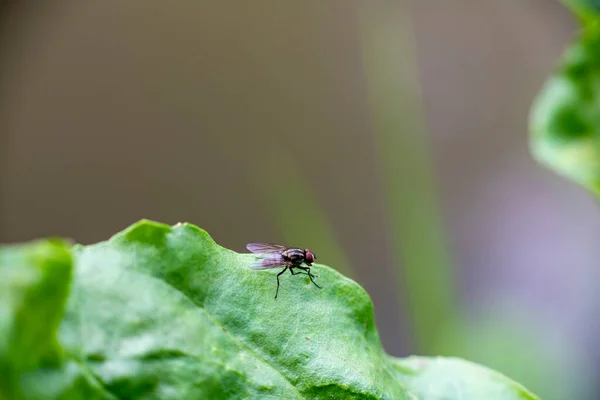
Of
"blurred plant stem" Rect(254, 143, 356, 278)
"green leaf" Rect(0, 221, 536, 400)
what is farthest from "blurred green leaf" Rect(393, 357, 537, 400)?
"blurred plant stem" Rect(254, 143, 356, 278)

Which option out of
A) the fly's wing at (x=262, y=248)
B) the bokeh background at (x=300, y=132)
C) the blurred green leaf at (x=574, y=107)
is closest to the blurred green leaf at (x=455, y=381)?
the fly's wing at (x=262, y=248)

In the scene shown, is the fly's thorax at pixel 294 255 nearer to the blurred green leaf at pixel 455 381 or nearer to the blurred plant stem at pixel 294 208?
the blurred green leaf at pixel 455 381

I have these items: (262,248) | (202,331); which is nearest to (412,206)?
(262,248)

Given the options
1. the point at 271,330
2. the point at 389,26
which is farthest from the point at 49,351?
the point at 389,26

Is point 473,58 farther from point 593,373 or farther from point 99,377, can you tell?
point 99,377

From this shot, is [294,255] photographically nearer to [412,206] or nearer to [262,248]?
[262,248]

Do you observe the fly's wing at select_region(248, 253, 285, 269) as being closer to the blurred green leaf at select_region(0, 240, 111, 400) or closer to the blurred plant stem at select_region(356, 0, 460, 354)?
the blurred green leaf at select_region(0, 240, 111, 400)
